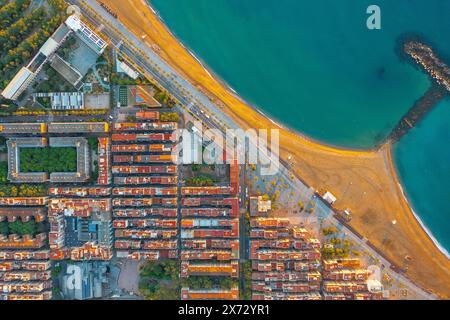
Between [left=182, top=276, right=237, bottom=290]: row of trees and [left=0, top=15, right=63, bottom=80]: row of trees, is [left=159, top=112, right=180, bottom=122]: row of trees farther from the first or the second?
[left=182, top=276, right=237, bottom=290]: row of trees

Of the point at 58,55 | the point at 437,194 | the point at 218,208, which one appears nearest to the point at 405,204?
the point at 437,194

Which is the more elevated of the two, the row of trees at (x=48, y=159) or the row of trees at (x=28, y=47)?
the row of trees at (x=28, y=47)

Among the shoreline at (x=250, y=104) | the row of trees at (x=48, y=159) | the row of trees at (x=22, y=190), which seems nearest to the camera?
the row of trees at (x=22, y=190)

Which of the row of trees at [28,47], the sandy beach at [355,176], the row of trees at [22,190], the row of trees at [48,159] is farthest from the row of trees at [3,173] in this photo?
the sandy beach at [355,176]

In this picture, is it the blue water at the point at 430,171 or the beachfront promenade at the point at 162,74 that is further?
the blue water at the point at 430,171

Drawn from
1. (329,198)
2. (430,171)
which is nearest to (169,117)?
(329,198)
